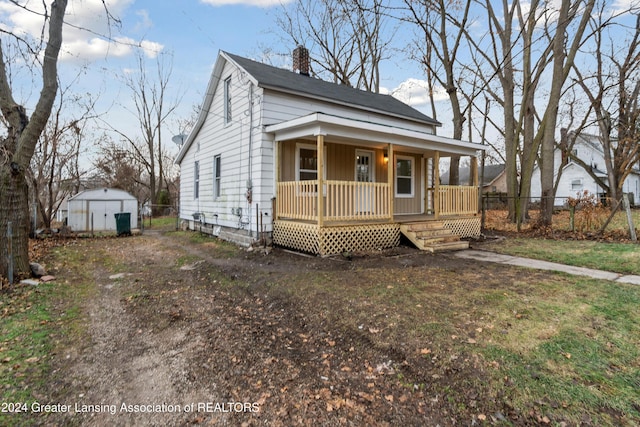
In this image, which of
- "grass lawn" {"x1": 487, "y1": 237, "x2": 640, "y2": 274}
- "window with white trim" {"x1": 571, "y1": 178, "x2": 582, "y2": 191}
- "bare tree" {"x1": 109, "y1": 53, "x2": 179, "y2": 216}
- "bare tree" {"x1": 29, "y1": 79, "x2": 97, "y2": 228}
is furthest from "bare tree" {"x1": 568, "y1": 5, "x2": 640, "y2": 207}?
"bare tree" {"x1": 109, "y1": 53, "x2": 179, "y2": 216}

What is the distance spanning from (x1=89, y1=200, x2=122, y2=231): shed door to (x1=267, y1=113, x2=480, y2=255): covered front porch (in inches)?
357

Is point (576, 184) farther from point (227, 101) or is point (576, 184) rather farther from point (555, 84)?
point (227, 101)

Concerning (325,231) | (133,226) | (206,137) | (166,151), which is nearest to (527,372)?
(325,231)

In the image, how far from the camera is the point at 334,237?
7.72 meters

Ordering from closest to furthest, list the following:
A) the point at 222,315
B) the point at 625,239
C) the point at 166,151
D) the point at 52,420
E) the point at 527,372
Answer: the point at 52,420
the point at 527,372
the point at 222,315
the point at 625,239
the point at 166,151

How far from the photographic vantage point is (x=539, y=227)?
11.8 metres

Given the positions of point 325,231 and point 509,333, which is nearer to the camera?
point 509,333

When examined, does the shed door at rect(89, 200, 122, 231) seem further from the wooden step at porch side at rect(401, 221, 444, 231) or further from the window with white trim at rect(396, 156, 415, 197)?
the wooden step at porch side at rect(401, 221, 444, 231)

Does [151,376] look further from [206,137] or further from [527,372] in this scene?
[206,137]

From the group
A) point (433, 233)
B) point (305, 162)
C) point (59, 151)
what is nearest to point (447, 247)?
point (433, 233)

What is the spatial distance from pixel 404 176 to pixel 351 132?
468 centimetres

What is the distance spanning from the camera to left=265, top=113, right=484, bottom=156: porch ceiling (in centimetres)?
742

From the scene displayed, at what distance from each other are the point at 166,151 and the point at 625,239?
29.3 metres

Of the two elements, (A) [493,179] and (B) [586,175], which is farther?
(A) [493,179]
